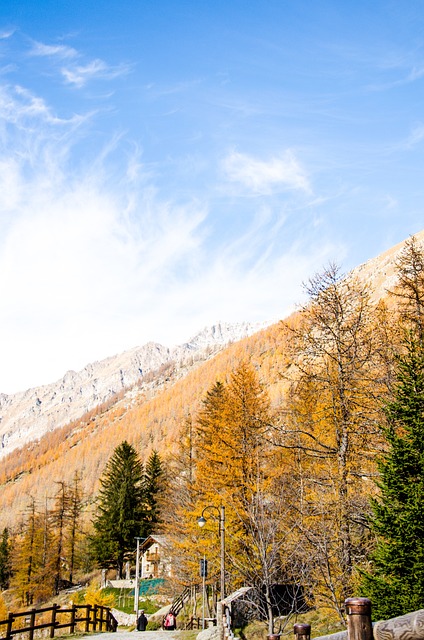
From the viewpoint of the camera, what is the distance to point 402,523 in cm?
1070

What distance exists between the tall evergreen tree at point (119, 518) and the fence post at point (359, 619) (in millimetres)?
52135

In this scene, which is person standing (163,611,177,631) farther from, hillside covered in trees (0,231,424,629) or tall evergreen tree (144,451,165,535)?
tall evergreen tree (144,451,165,535)

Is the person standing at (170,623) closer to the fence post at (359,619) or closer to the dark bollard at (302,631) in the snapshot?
the dark bollard at (302,631)

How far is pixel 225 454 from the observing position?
2194 cm

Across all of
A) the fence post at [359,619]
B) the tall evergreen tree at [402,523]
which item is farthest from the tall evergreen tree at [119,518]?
the fence post at [359,619]

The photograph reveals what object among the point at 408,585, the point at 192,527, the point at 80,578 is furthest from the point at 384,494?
the point at 80,578

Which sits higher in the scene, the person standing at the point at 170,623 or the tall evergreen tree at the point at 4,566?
the person standing at the point at 170,623

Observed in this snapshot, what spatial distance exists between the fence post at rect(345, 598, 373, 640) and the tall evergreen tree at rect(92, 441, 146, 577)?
171 feet

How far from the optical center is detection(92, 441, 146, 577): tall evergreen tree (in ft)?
171

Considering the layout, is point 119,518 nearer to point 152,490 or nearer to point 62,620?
point 152,490

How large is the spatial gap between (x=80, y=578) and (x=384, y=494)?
6972 cm

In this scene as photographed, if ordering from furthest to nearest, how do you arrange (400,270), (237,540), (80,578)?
(80,578)
(237,540)
(400,270)

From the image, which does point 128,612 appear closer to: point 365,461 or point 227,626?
point 227,626

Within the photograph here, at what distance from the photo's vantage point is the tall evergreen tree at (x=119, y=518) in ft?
171
